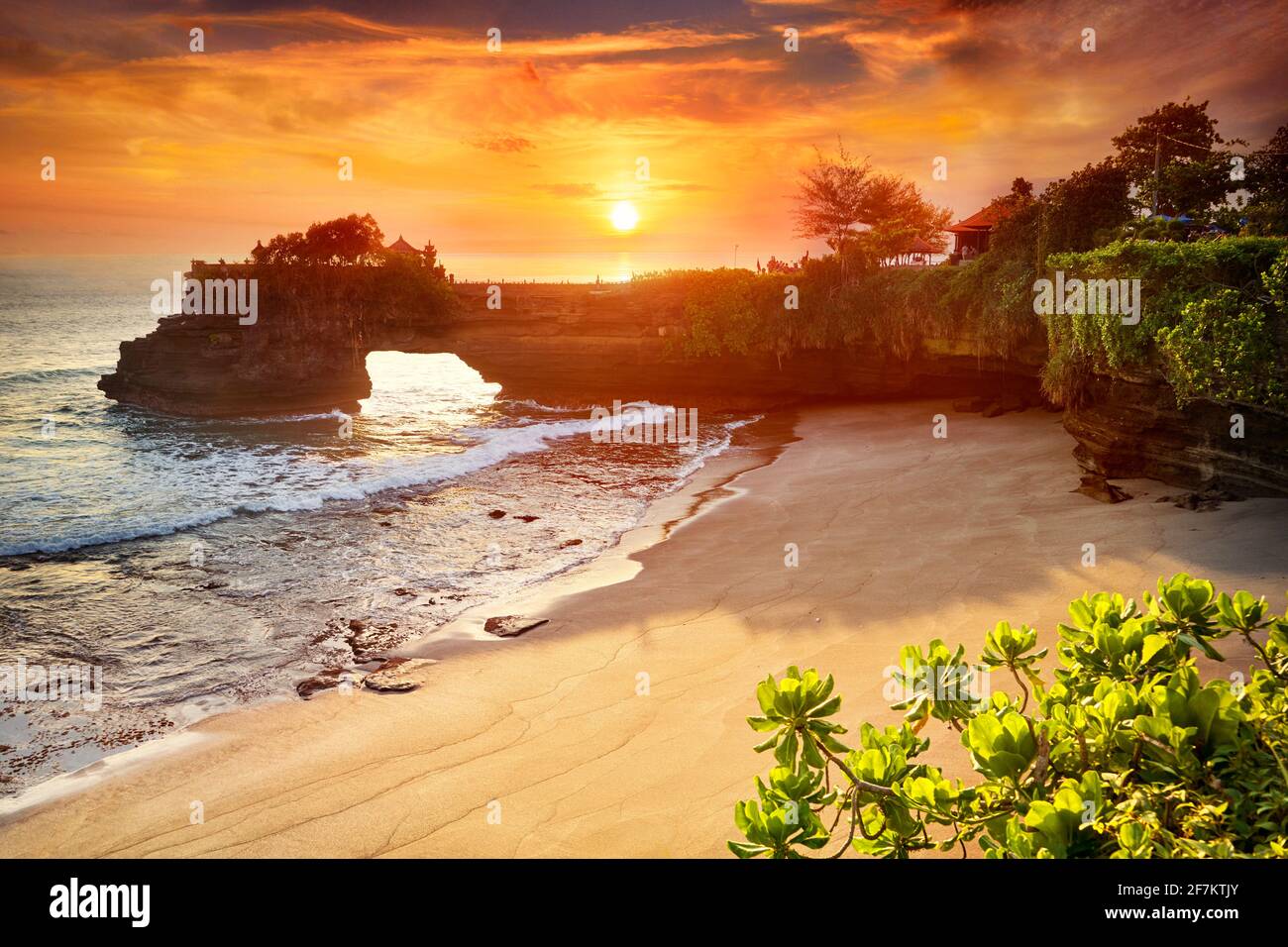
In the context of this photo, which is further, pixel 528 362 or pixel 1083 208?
pixel 528 362

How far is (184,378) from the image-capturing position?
31.8m

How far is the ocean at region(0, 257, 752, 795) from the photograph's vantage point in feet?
26.3

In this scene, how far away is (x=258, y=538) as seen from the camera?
529 inches

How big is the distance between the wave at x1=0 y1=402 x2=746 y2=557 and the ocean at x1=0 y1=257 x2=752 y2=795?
77 millimetres

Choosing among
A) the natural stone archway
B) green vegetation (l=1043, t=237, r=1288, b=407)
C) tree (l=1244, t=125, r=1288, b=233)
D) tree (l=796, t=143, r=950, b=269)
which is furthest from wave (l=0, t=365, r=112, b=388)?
tree (l=1244, t=125, r=1288, b=233)

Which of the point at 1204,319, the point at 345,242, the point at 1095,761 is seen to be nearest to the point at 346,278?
the point at 345,242

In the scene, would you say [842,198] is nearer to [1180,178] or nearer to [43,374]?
[1180,178]

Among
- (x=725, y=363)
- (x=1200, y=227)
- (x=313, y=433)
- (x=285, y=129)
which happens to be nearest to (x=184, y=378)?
(x=313, y=433)

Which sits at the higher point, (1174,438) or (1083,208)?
(1083,208)

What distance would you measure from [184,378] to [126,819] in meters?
31.4

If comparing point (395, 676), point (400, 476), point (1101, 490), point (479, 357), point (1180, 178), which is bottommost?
point (395, 676)

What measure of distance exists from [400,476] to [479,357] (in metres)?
15.7

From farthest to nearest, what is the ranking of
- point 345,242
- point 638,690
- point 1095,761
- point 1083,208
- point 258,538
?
point 345,242 < point 1083,208 < point 258,538 < point 638,690 < point 1095,761

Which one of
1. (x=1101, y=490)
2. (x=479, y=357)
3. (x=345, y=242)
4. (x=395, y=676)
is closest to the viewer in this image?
(x=395, y=676)
